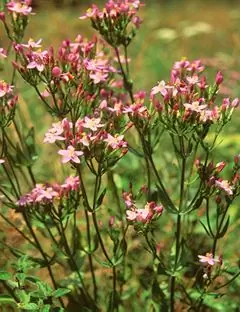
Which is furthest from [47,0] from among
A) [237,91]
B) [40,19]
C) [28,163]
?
[28,163]

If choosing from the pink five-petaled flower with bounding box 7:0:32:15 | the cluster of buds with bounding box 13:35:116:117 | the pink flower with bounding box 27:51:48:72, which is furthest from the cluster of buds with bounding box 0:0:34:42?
the pink flower with bounding box 27:51:48:72

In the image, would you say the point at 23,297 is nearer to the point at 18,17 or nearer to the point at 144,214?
the point at 144,214

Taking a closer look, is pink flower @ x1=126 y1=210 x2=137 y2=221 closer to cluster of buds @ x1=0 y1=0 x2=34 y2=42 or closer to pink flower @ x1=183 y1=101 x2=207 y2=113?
pink flower @ x1=183 y1=101 x2=207 y2=113

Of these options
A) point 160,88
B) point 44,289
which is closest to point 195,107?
point 160,88

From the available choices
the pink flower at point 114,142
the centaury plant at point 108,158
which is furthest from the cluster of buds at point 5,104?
the pink flower at point 114,142

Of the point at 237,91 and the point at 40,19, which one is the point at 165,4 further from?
the point at 237,91

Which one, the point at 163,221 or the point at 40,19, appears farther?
the point at 40,19

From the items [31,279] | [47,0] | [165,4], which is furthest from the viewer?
[165,4]
